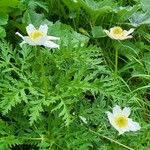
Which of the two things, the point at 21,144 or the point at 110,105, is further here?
the point at 110,105

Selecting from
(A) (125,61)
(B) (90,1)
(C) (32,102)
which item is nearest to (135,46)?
(A) (125,61)

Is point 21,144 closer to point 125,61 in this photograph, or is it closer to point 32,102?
point 32,102

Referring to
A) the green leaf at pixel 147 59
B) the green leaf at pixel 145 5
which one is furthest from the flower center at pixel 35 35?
the green leaf at pixel 145 5

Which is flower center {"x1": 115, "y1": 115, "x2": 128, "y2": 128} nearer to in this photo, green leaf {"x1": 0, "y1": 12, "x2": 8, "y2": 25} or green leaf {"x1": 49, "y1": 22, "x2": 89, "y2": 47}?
green leaf {"x1": 49, "y1": 22, "x2": 89, "y2": 47}

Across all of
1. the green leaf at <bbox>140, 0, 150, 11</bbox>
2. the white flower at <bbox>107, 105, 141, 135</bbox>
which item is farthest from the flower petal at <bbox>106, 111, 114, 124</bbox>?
the green leaf at <bbox>140, 0, 150, 11</bbox>

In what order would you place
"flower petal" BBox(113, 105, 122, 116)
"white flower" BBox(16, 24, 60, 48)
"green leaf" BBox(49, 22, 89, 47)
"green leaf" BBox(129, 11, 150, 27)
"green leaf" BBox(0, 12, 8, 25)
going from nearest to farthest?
"white flower" BBox(16, 24, 60, 48)
"flower petal" BBox(113, 105, 122, 116)
"green leaf" BBox(0, 12, 8, 25)
"green leaf" BBox(49, 22, 89, 47)
"green leaf" BBox(129, 11, 150, 27)

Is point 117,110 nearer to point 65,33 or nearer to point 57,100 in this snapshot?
point 57,100

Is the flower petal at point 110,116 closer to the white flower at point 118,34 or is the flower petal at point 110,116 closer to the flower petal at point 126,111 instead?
the flower petal at point 126,111

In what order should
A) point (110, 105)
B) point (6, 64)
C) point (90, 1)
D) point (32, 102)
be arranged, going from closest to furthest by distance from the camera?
point (32, 102) < point (6, 64) < point (110, 105) < point (90, 1)
